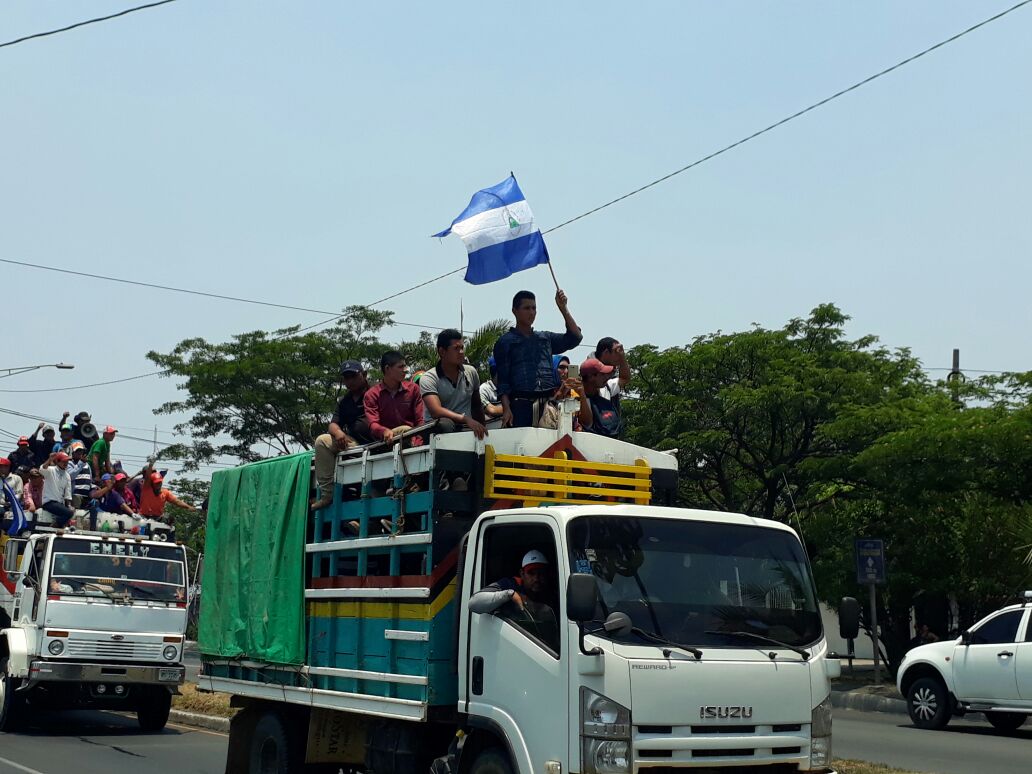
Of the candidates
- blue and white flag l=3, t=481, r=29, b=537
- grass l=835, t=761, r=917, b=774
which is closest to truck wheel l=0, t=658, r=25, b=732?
blue and white flag l=3, t=481, r=29, b=537

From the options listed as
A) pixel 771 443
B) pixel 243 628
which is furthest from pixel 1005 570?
pixel 243 628

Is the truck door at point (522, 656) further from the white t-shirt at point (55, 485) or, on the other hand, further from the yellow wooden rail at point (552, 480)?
the white t-shirt at point (55, 485)

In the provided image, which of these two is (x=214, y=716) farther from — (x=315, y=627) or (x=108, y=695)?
(x=315, y=627)

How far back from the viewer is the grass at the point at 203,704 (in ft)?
54.5

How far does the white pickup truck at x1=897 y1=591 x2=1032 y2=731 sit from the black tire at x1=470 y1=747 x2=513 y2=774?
422 inches

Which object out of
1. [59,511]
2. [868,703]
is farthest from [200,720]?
[868,703]

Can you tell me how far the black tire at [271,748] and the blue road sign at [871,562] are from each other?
1389 centimetres

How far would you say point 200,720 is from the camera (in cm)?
1659

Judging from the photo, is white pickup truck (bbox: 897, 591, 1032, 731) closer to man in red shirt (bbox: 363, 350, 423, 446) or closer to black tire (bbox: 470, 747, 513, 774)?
man in red shirt (bbox: 363, 350, 423, 446)

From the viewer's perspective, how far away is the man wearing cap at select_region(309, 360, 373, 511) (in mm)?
8781

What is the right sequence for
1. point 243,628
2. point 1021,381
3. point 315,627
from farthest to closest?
point 1021,381 < point 243,628 < point 315,627

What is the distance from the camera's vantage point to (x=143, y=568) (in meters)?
16.2

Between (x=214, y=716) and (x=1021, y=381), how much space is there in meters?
14.1

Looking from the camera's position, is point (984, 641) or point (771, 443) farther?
point (771, 443)
